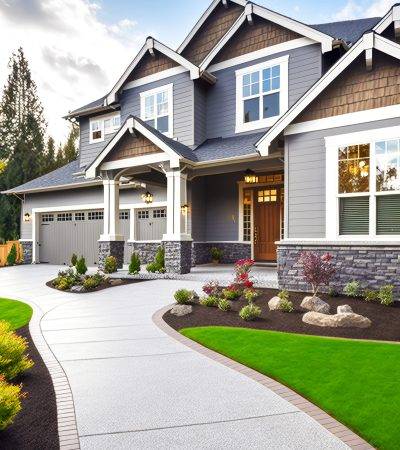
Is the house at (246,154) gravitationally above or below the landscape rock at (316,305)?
above

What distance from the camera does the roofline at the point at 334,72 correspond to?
335 inches

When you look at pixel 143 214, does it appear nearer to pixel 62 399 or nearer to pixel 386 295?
pixel 386 295

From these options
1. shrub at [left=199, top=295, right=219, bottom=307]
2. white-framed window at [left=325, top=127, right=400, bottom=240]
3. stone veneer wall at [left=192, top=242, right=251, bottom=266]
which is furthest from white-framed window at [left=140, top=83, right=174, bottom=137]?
shrub at [left=199, top=295, right=219, bottom=307]

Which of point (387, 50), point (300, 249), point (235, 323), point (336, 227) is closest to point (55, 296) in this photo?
point (235, 323)

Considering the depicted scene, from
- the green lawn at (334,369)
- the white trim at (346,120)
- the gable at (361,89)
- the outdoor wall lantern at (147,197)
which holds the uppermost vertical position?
the gable at (361,89)

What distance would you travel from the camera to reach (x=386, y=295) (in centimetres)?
802

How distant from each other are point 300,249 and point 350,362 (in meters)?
4.87

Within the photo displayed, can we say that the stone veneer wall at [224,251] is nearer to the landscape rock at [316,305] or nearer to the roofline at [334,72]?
the roofline at [334,72]

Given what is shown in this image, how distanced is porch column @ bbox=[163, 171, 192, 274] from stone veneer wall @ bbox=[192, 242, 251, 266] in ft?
8.67

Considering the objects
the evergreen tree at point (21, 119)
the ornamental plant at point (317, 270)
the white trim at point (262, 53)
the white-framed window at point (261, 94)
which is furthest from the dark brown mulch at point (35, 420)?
the evergreen tree at point (21, 119)

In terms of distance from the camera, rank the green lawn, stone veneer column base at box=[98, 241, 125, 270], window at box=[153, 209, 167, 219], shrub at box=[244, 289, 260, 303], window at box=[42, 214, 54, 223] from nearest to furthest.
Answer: the green lawn → shrub at box=[244, 289, 260, 303] → stone veneer column base at box=[98, 241, 125, 270] → window at box=[153, 209, 167, 219] → window at box=[42, 214, 54, 223]

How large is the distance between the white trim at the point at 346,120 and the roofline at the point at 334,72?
34 centimetres

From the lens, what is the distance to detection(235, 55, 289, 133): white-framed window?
542 inches

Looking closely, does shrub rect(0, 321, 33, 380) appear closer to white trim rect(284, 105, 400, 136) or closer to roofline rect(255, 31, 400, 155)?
roofline rect(255, 31, 400, 155)
